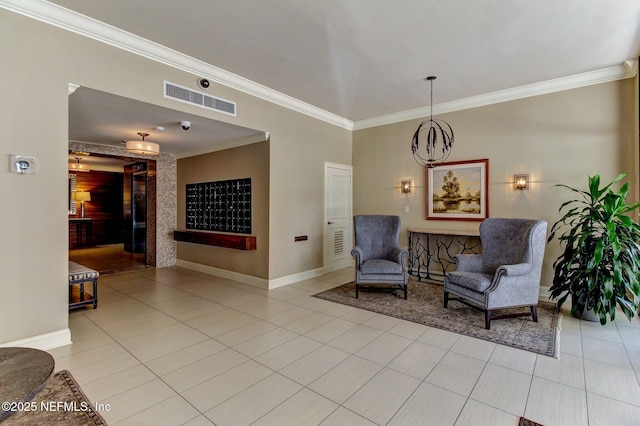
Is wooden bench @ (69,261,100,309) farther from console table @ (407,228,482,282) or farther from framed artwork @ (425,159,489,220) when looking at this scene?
framed artwork @ (425,159,489,220)

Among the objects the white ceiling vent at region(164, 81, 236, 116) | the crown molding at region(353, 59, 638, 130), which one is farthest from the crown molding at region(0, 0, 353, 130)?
the crown molding at region(353, 59, 638, 130)

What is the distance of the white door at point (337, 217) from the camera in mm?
5945

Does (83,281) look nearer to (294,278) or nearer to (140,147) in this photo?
(140,147)

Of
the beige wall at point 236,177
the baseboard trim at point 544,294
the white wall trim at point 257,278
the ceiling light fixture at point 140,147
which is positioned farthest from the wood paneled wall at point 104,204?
the baseboard trim at point 544,294

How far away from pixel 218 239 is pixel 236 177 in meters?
1.16

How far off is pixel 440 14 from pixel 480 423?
3315 mm

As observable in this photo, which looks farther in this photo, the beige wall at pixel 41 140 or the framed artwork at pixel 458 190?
the framed artwork at pixel 458 190

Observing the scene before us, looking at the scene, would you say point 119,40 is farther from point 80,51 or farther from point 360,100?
point 360,100

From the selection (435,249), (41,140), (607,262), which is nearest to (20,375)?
(41,140)

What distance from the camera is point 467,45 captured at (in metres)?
3.41

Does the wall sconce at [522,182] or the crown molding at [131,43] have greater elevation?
the crown molding at [131,43]

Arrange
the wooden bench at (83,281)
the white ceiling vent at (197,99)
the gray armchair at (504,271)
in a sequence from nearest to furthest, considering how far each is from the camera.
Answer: the gray armchair at (504,271)
the white ceiling vent at (197,99)
the wooden bench at (83,281)

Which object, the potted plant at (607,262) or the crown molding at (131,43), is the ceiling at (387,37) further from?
the potted plant at (607,262)

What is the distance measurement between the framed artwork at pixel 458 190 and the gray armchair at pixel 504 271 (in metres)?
1.07
